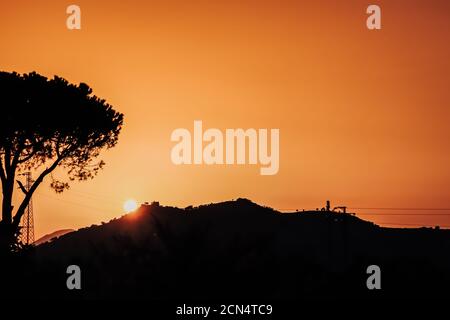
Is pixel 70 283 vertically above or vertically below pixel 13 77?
below

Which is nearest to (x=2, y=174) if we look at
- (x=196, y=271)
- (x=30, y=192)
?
(x=30, y=192)

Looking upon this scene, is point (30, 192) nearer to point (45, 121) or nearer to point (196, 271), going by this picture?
point (45, 121)

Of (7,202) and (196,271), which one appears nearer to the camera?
(196,271)

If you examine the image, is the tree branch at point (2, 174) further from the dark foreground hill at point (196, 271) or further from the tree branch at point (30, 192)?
the dark foreground hill at point (196, 271)

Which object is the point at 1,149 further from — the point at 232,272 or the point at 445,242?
the point at 445,242

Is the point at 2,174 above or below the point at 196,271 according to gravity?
above

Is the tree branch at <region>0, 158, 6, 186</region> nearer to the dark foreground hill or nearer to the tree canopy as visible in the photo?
the tree canopy

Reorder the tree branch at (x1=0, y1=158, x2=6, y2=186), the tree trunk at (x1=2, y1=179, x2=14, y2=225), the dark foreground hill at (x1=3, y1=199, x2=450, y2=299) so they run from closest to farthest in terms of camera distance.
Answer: the dark foreground hill at (x1=3, y1=199, x2=450, y2=299) → the tree trunk at (x1=2, y1=179, x2=14, y2=225) → the tree branch at (x1=0, y1=158, x2=6, y2=186)

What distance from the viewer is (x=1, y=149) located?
5488 centimetres

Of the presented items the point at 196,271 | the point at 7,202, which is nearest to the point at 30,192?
the point at 7,202

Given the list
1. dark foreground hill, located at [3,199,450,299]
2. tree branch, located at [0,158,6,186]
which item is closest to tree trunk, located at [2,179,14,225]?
tree branch, located at [0,158,6,186]
